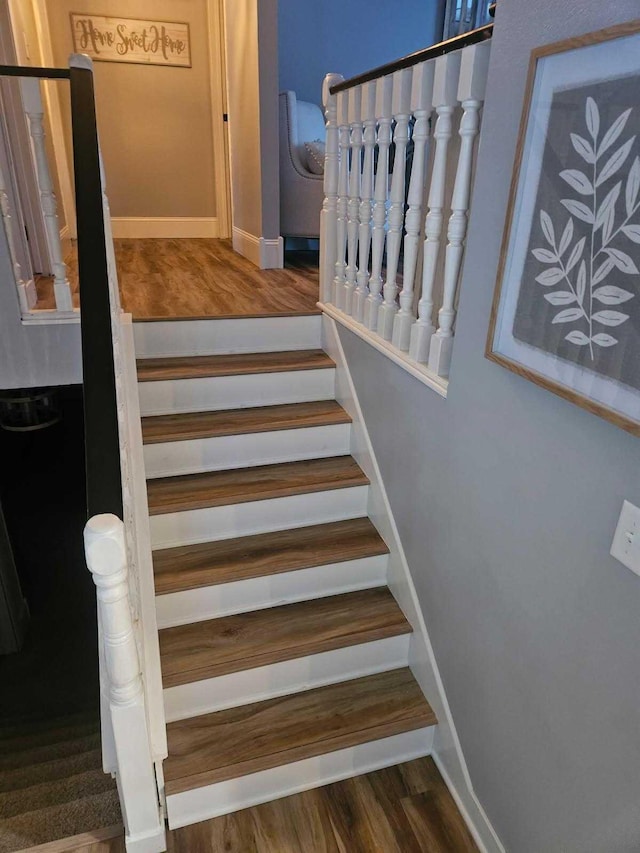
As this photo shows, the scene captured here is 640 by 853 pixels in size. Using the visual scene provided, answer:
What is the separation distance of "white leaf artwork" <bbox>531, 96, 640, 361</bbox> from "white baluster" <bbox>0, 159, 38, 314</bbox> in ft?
6.65

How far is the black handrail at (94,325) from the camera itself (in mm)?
1121

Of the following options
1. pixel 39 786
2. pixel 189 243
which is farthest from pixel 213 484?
pixel 189 243

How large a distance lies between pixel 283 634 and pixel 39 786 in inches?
38.0

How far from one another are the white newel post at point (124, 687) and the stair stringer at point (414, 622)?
0.90 metres

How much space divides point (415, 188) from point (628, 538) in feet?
3.82

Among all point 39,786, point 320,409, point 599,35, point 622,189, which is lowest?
point 39,786

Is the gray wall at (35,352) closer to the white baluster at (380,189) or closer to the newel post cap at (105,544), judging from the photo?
the white baluster at (380,189)

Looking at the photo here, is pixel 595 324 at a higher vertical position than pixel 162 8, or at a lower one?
lower

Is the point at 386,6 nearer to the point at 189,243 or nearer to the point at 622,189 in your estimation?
the point at 189,243

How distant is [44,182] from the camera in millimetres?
2172

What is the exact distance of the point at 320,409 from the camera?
2455 millimetres

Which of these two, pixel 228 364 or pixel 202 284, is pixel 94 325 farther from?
pixel 202 284

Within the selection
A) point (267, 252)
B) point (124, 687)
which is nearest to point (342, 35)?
point (267, 252)

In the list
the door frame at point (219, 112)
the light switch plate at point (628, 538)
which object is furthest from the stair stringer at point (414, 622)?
the door frame at point (219, 112)
